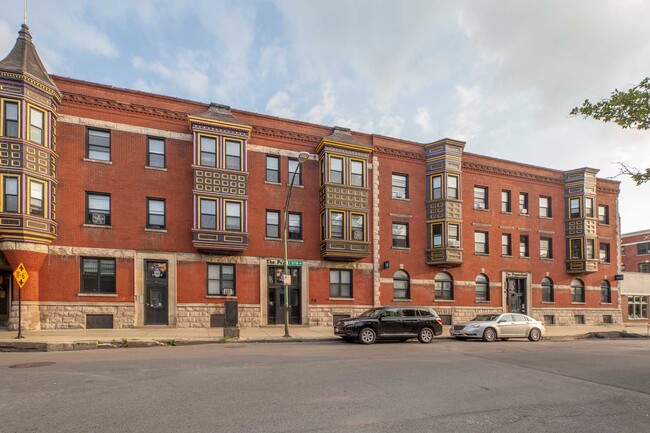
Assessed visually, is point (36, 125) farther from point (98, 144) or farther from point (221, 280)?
point (221, 280)

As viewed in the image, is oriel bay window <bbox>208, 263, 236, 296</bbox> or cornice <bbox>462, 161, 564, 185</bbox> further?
cornice <bbox>462, 161, 564, 185</bbox>

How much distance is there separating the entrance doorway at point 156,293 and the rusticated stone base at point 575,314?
24.7 metres

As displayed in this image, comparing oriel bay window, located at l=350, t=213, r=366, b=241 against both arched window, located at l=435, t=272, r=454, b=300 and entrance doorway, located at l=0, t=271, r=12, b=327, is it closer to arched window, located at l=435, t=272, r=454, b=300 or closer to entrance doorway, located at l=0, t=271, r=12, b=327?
arched window, located at l=435, t=272, r=454, b=300

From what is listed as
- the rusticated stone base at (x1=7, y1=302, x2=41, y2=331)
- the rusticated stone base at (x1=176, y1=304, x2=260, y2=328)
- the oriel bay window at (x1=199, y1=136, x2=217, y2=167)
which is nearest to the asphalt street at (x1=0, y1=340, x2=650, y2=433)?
the rusticated stone base at (x1=7, y1=302, x2=41, y2=331)

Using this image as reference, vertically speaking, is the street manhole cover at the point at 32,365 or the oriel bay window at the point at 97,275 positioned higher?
the oriel bay window at the point at 97,275

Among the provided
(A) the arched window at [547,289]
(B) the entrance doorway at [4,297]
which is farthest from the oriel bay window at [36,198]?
(A) the arched window at [547,289]

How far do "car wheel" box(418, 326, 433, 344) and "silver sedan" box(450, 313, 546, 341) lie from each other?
7.93 feet

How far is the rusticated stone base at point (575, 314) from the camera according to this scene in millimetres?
31328

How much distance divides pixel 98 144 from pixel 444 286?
2190 centimetres

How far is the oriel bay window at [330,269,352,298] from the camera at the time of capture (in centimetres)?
2556

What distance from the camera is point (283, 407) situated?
23.0ft

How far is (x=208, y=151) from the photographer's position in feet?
74.5

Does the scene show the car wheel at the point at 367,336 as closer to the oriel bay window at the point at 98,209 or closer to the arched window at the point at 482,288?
the oriel bay window at the point at 98,209

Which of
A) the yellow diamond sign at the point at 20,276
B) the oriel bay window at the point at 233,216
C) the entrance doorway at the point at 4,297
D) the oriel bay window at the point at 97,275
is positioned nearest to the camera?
the yellow diamond sign at the point at 20,276
